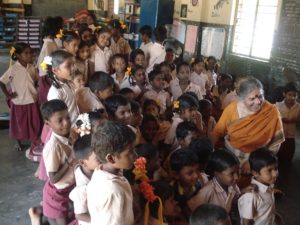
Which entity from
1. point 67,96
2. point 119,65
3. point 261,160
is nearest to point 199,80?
point 119,65

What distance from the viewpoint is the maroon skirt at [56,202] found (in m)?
2.80

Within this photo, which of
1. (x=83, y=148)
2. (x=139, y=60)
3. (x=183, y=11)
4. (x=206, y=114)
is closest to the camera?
(x=83, y=148)

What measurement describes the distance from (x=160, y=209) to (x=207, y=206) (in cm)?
28

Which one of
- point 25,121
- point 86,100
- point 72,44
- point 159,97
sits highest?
point 72,44

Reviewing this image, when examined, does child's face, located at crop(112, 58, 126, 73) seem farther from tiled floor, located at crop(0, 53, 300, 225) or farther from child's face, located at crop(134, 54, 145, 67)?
tiled floor, located at crop(0, 53, 300, 225)

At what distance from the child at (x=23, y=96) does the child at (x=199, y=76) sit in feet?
7.45

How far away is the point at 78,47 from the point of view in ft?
15.4

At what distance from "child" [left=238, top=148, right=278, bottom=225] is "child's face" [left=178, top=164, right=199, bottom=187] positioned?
37 cm

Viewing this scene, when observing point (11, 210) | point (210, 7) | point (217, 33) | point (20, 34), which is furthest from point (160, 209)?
point (20, 34)

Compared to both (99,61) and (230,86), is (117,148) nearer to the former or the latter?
(99,61)

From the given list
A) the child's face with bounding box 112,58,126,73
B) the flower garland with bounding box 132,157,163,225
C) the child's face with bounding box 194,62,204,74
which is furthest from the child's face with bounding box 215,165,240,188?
the child's face with bounding box 194,62,204,74

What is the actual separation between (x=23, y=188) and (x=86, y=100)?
1.16 m

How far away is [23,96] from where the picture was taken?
4668 millimetres

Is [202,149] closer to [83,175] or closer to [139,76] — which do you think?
[83,175]
